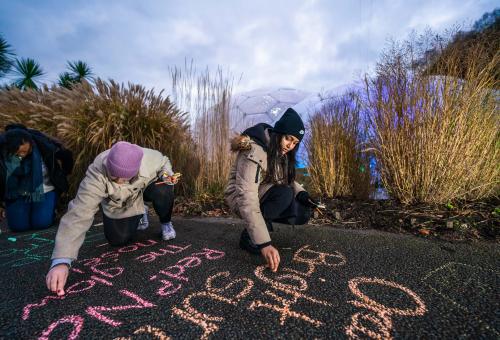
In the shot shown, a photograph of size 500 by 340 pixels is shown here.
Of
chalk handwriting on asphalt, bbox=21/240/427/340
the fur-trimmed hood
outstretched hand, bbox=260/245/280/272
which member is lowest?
chalk handwriting on asphalt, bbox=21/240/427/340

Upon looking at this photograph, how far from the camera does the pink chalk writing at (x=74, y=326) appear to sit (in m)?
1.16

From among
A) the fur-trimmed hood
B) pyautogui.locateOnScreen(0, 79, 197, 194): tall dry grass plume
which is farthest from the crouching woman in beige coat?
pyautogui.locateOnScreen(0, 79, 197, 194): tall dry grass plume

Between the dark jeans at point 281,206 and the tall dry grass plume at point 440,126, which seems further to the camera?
the tall dry grass plume at point 440,126

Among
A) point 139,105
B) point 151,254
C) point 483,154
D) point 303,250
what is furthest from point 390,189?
point 139,105

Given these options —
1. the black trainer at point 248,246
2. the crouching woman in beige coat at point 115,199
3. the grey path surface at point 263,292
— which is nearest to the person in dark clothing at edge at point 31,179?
the grey path surface at point 263,292

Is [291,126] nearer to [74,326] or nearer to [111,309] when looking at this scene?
[111,309]

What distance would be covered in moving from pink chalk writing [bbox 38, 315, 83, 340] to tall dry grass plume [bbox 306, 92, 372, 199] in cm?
289

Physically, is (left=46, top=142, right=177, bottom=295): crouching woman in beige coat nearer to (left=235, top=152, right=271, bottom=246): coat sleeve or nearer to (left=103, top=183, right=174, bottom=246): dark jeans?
(left=103, top=183, right=174, bottom=246): dark jeans

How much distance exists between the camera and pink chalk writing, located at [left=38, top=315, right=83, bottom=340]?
1.16 m

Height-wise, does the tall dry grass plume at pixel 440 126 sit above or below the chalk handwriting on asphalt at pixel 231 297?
above

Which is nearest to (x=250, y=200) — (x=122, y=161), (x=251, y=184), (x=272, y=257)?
(x=251, y=184)

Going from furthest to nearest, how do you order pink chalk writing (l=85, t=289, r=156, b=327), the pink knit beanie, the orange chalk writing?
the pink knit beanie
pink chalk writing (l=85, t=289, r=156, b=327)
the orange chalk writing

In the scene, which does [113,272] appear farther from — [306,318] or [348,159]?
[348,159]

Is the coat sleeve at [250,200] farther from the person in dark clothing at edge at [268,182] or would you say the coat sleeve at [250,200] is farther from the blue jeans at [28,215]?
the blue jeans at [28,215]
